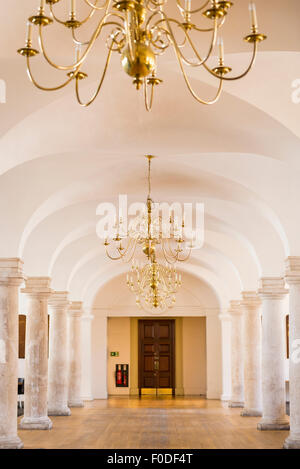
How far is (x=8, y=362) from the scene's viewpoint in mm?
12102

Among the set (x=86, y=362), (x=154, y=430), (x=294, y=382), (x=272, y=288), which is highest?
(x=272, y=288)

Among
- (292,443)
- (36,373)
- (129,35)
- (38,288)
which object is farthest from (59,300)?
(129,35)

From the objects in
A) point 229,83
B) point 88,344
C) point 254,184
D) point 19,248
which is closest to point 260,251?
point 254,184

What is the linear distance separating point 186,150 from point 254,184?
2122 millimetres

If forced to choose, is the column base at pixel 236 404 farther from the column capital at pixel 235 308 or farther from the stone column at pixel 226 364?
the stone column at pixel 226 364

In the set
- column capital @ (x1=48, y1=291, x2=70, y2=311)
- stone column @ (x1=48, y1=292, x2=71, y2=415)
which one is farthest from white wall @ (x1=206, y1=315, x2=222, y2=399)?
column capital @ (x1=48, y1=291, x2=70, y2=311)

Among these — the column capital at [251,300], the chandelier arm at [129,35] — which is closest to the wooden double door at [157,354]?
the column capital at [251,300]

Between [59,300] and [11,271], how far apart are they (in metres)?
7.27

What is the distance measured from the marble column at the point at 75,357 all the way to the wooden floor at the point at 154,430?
0.59m

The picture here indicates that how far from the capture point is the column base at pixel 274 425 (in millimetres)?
15865

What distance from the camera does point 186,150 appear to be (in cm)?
1093

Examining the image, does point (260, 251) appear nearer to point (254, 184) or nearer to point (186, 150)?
point (254, 184)

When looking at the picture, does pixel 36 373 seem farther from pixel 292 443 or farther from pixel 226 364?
pixel 226 364

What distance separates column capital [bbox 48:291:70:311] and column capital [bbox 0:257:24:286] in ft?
23.1
